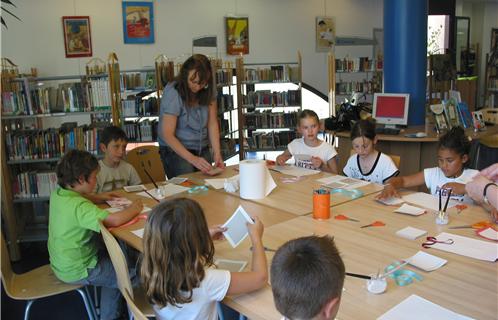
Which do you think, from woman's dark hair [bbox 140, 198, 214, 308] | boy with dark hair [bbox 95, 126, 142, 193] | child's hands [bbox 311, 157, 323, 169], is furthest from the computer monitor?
woman's dark hair [bbox 140, 198, 214, 308]

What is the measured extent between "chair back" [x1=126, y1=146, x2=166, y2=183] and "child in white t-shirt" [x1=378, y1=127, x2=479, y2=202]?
6.19 ft

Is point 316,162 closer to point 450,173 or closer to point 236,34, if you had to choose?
point 450,173

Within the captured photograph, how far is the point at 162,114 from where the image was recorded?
3.33 metres

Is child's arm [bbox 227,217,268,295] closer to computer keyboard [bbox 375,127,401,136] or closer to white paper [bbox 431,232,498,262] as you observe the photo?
white paper [bbox 431,232,498,262]

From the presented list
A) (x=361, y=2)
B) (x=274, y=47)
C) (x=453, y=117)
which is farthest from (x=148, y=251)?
(x=361, y=2)

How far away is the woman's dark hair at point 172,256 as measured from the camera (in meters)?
1.53

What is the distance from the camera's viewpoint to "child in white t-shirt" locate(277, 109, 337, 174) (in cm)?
342

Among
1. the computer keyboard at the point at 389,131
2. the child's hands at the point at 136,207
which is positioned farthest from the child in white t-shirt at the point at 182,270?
the computer keyboard at the point at 389,131

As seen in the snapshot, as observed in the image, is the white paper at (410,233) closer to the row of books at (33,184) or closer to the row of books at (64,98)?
the row of books at (64,98)

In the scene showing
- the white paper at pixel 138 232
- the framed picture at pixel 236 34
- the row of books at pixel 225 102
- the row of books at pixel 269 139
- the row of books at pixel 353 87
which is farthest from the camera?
the row of books at pixel 353 87

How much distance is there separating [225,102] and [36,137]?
2750 millimetres

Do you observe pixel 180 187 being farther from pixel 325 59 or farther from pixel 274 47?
pixel 325 59

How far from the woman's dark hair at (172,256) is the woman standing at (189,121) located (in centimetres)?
168

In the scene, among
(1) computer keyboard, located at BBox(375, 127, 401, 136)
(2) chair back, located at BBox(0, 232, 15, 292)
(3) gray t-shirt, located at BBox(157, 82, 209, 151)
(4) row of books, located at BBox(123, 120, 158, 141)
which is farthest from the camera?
(4) row of books, located at BBox(123, 120, 158, 141)
